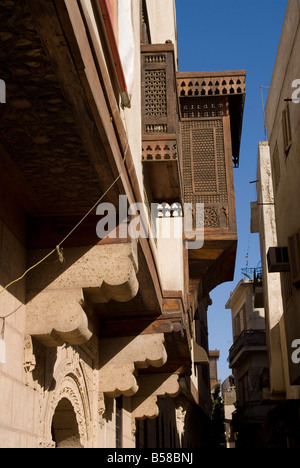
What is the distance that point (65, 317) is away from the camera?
170 inches

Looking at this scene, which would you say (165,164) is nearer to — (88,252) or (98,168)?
(88,252)

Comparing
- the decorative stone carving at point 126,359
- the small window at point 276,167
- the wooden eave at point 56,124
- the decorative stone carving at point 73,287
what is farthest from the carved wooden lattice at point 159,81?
the small window at point 276,167

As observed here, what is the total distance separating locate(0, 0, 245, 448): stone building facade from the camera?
2844 mm

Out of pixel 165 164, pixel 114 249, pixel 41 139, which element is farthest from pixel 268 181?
pixel 41 139

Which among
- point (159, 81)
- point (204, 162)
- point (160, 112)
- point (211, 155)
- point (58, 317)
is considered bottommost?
point (58, 317)

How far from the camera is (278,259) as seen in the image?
11.9 metres

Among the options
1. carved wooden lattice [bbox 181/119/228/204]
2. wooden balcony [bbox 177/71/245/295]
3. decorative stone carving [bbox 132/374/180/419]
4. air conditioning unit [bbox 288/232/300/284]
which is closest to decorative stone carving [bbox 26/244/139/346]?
decorative stone carving [bbox 132/374/180/419]

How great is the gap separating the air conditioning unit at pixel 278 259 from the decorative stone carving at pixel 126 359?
5.48 meters

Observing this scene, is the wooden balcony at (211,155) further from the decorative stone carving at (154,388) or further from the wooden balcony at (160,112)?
the wooden balcony at (160,112)

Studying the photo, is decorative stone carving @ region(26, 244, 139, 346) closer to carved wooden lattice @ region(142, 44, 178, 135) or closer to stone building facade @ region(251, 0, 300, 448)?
carved wooden lattice @ region(142, 44, 178, 135)

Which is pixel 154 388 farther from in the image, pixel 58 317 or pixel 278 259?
pixel 58 317

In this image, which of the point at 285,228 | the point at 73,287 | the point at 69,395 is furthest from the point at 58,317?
the point at 285,228

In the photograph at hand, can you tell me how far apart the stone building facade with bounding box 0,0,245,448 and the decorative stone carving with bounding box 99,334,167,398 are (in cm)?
1

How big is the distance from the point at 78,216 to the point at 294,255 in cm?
767
